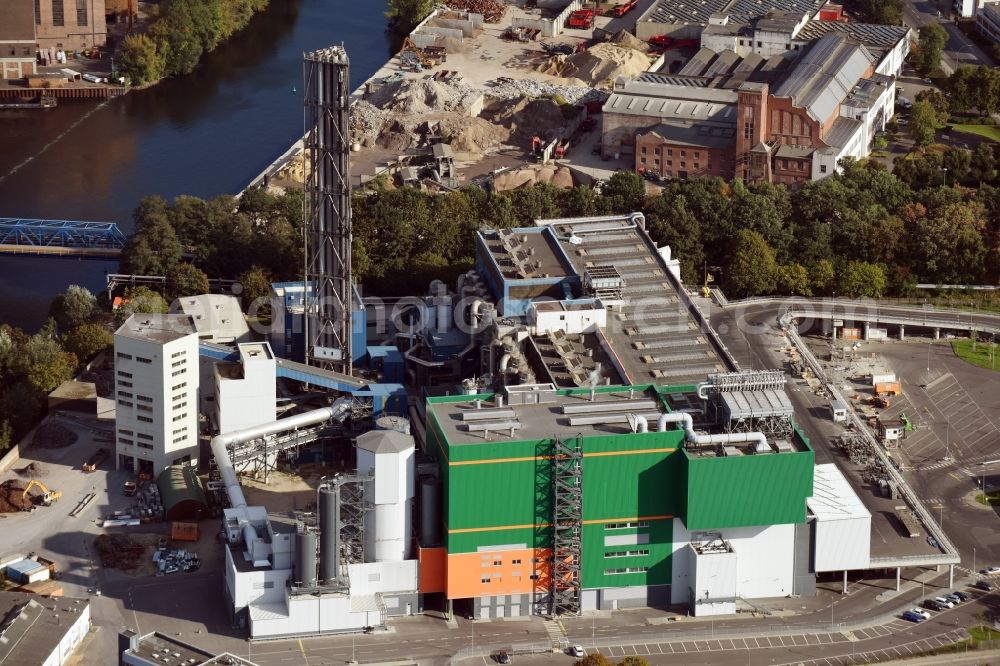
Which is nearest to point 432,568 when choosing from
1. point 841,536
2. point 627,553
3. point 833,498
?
point 627,553

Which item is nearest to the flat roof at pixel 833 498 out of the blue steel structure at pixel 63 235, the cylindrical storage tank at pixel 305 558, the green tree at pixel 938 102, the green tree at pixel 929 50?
the cylindrical storage tank at pixel 305 558

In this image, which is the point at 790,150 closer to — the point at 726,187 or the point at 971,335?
the point at 726,187

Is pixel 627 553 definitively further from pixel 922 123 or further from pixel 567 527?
pixel 922 123

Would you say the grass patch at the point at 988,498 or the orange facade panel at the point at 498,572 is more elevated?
the grass patch at the point at 988,498

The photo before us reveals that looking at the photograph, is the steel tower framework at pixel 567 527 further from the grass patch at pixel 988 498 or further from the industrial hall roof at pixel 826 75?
the industrial hall roof at pixel 826 75

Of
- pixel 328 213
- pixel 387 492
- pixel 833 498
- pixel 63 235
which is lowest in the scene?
pixel 833 498

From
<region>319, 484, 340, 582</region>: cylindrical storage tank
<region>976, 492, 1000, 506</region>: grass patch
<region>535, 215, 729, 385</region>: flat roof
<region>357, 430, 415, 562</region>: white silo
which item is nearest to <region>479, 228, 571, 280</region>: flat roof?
<region>535, 215, 729, 385</region>: flat roof

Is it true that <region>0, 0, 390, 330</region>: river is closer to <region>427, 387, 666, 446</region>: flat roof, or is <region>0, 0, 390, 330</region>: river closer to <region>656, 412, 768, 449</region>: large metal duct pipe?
<region>427, 387, 666, 446</region>: flat roof
